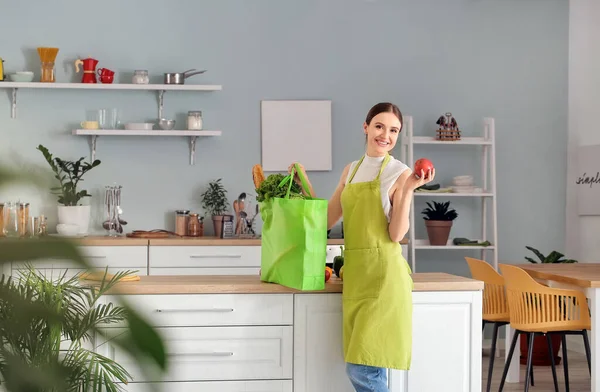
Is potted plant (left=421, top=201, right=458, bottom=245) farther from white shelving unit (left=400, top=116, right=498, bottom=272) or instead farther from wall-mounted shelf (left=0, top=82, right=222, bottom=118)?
wall-mounted shelf (left=0, top=82, right=222, bottom=118)

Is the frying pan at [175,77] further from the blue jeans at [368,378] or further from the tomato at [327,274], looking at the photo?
the blue jeans at [368,378]

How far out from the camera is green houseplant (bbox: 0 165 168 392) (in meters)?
0.45

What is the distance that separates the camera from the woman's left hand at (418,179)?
Result: 2734 mm

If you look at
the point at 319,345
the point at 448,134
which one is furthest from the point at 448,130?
the point at 319,345

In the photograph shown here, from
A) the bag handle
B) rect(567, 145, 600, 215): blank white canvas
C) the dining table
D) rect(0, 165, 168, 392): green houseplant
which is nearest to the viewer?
rect(0, 165, 168, 392): green houseplant

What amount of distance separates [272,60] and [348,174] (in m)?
3.26

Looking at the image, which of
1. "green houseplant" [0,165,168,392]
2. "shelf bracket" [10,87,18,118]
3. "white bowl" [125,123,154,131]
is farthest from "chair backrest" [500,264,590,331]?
"green houseplant" [0,165,168,392]

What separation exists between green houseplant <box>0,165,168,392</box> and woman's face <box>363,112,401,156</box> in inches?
101

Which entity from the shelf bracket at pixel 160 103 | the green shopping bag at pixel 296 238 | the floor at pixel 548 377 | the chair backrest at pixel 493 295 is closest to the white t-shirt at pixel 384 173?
the green shopping bag at pixel 296 238

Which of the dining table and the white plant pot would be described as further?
the white plant pot

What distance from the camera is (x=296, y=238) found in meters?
2.98

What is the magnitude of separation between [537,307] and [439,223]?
1863 mm

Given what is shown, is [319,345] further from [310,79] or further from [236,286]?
[310,79]

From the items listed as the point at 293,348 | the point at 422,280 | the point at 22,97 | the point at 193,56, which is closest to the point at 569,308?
the point at 422,280
